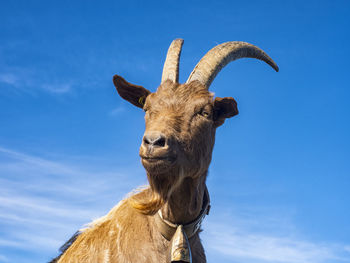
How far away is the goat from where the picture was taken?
454 cm

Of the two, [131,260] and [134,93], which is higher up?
[134,93]

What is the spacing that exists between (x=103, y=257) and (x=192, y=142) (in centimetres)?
175

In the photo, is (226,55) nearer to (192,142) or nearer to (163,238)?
(192,142)

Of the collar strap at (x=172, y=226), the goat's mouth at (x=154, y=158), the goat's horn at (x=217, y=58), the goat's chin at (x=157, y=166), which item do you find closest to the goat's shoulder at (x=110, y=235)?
the collar strap at (x=172, y=226)

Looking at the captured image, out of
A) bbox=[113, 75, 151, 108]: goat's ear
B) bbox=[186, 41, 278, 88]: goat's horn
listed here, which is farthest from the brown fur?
bbox=[186, 41, 278, 88]: goat's horn

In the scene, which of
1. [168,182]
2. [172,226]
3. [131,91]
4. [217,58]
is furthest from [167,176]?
[217,58]

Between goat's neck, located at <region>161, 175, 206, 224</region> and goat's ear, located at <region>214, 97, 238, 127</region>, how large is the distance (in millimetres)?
765

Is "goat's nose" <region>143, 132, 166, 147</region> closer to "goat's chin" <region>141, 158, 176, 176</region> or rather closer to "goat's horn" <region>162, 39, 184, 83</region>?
"goat's chin" <region>141, 158, 176, 176</region>

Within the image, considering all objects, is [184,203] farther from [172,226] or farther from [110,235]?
[110,235]

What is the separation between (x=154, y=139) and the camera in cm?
426

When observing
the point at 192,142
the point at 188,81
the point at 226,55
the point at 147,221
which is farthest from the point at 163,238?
the point at 226,55

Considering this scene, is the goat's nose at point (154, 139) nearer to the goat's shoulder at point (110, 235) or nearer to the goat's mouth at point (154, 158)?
the goat's mouth at point (154, 158)

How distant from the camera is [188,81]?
18.6ft

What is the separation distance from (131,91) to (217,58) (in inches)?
48.4
